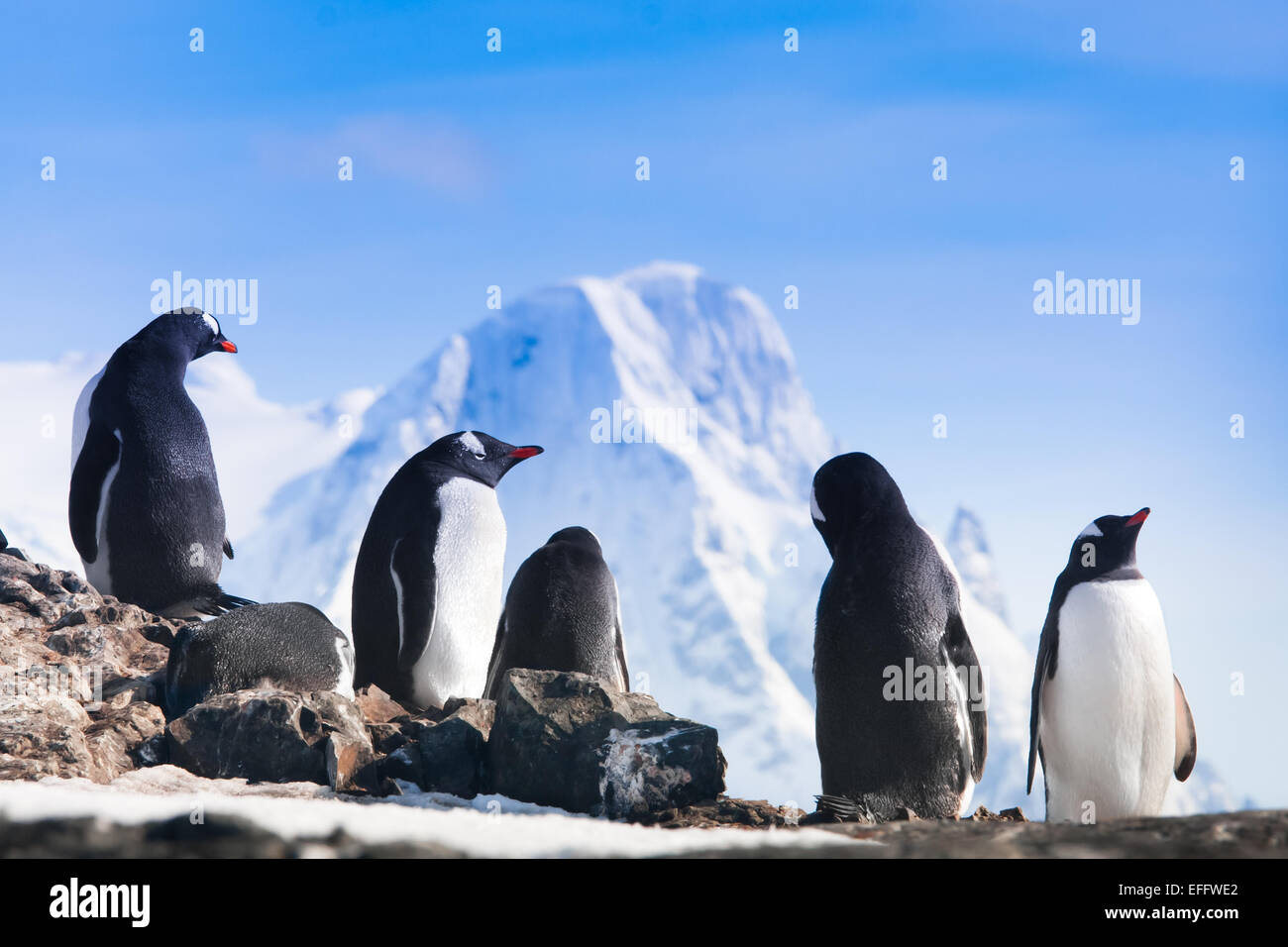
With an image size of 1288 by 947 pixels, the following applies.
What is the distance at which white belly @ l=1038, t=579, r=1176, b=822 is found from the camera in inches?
263

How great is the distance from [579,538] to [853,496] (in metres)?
2.26

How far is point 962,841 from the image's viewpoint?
10.4 feet

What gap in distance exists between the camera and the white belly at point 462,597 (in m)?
7.70

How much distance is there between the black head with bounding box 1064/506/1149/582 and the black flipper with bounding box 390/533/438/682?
371 centimetres

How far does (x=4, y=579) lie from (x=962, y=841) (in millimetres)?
7023

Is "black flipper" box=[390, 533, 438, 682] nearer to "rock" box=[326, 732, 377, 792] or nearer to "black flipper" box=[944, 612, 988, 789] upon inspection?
"rock" box=[326, 732, 377, 792]

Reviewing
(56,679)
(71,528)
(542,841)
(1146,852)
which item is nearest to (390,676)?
(56,679)

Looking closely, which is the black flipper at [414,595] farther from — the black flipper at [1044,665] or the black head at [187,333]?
the black flipper at [1044,665]

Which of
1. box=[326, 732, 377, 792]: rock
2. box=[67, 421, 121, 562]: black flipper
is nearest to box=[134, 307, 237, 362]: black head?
box=[67, 421, 121, 562]: black flipper

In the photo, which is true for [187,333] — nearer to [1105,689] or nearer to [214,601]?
[214,601]

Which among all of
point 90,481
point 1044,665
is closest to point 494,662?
point 1044,665
